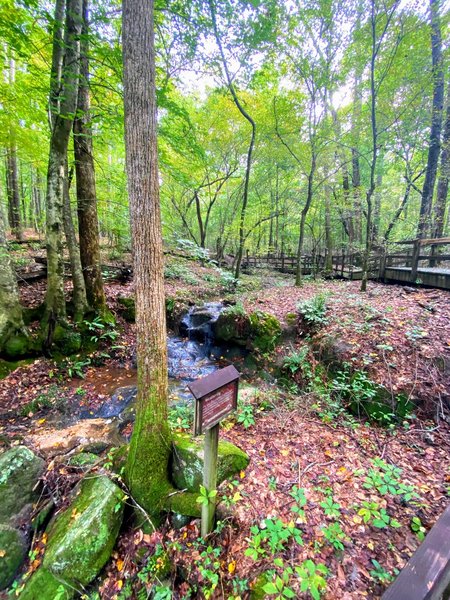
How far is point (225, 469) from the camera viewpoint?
276cm

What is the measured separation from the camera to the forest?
220cm

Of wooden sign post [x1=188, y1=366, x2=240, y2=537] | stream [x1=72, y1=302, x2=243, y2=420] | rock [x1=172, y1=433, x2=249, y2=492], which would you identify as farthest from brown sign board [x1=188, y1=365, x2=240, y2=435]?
stream [x1=72, y1=302, x2=243, y2=420]

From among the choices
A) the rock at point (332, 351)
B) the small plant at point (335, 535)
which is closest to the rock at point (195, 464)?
the small plant at point (335, 535)

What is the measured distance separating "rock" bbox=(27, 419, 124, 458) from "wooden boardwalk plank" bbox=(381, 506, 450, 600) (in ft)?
12.3

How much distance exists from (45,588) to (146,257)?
3109mm

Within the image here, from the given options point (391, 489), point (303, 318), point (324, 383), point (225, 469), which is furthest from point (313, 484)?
point (303, 318)

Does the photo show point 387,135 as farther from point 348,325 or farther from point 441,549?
point 441,549

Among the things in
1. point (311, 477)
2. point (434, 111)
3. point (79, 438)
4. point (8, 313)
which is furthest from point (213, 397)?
point (434, 111)

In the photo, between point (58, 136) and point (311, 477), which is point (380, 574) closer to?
point (311, 477)

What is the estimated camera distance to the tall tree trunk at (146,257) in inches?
91.9

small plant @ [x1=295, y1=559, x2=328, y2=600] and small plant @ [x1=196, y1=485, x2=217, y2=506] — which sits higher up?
small plant @ [x1=196, y1=485, x2=217, y2=506]

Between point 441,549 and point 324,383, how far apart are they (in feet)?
12.2

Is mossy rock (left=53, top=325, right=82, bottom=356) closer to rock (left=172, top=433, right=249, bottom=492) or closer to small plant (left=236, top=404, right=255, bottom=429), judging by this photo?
rock (left=172, top=433, right=249, bottom=492)

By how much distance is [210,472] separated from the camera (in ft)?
7.16
